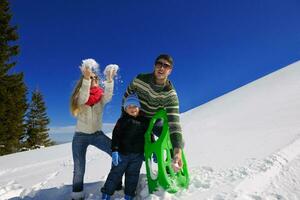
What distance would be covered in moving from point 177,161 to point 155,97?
3.30ft

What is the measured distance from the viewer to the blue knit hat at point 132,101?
177 inches

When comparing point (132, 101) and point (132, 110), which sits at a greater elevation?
point (132, 101)

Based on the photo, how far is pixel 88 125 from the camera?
4.75 meters

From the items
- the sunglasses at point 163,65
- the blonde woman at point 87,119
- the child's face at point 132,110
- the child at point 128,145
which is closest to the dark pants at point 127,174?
the child at point 128,145

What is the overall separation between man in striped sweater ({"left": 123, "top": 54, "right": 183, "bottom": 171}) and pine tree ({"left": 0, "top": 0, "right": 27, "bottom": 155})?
18.1 m

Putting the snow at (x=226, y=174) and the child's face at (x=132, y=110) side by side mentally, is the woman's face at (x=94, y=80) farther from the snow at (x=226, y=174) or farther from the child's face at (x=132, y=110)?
the snow at (x=226, y=174)

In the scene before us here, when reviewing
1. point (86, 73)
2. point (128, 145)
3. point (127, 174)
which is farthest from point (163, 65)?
point (127, 174)

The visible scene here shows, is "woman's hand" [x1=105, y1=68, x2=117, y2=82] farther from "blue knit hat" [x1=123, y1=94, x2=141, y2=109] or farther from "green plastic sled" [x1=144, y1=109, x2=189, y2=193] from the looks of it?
"green plastic sled" [x1=144, y1=109, x2=189, y2=193]

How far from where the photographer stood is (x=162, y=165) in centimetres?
405

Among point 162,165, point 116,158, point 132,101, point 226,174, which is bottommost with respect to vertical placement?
point 226,174

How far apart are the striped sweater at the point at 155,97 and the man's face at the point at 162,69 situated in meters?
0.16

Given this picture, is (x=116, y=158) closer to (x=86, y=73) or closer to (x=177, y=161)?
(x=177, y=161)

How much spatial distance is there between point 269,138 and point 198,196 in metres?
3.39

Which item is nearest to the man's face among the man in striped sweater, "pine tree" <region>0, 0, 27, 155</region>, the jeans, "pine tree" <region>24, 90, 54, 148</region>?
the man in striped sweater
